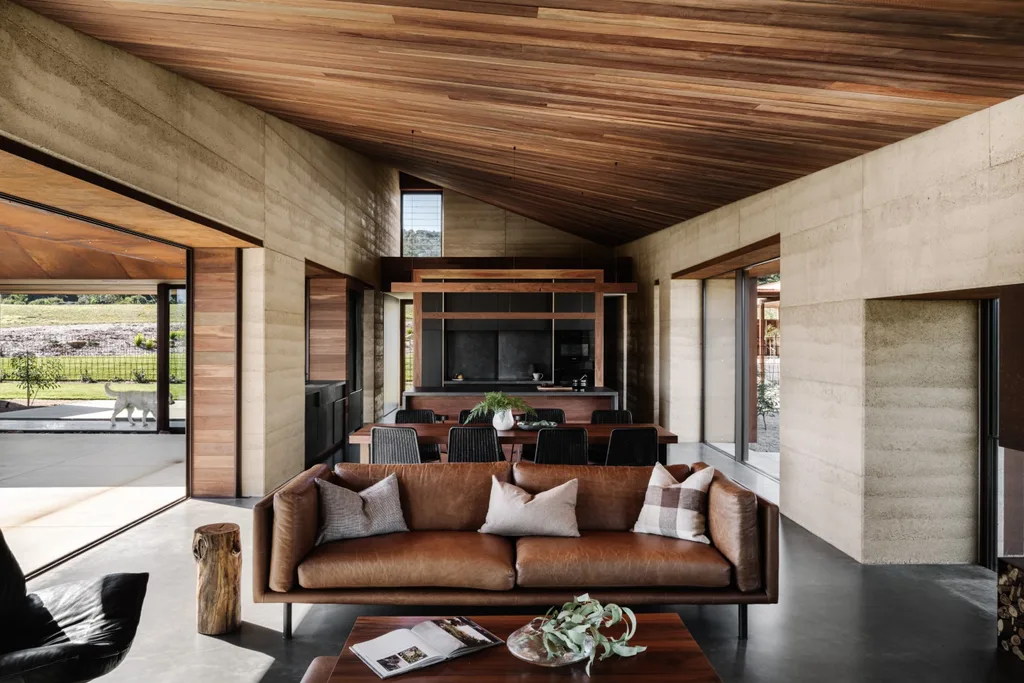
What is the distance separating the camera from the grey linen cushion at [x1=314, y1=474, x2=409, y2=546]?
346 cm

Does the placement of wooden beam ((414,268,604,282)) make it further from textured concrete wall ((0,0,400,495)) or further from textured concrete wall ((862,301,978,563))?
textured concrete wall ((862,301,978,563))

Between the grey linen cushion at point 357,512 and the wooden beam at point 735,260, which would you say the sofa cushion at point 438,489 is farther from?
the wooden beam at point 735,260

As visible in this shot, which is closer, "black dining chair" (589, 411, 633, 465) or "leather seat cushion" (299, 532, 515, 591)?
"leather seat cushion" (299, 532, 515, 591)

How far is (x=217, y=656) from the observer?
3.07 metres

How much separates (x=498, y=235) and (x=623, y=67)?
27.2 ft

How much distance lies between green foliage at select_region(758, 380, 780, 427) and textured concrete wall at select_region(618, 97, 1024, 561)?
1587mm

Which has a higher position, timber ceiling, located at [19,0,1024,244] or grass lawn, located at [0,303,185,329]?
timber ceiling, located at [19,0,1024,244]

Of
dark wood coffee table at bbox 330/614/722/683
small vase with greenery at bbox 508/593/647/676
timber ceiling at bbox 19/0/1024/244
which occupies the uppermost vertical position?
timber ceiling at bbox 19/0/1024/244

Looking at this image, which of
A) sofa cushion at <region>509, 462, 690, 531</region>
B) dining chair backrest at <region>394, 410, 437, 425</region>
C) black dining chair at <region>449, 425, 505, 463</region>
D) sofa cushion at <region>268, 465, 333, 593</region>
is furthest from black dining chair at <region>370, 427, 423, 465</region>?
sofa cushion at <region>268, 465, 333, 593</region>

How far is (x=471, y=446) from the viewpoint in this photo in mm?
4938

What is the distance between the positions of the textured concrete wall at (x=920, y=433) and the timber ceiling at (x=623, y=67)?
4.27 ft

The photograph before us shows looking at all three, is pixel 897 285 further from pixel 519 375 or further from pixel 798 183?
pixel 519 375

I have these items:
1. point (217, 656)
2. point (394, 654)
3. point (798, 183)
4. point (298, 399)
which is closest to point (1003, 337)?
point (798, 183)

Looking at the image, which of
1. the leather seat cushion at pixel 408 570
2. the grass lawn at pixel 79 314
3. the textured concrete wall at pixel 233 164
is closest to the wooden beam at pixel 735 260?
the leather seat cushion at pixel 408 570
